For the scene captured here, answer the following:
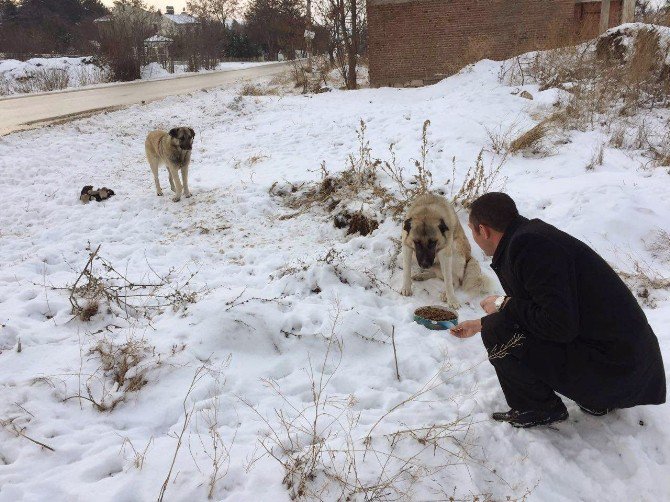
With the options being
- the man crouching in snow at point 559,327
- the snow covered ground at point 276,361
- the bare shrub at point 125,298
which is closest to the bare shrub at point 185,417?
the snow covered ground at point 276,361

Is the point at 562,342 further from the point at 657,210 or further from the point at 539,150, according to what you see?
the point at 539,150

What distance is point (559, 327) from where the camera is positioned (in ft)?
7.22

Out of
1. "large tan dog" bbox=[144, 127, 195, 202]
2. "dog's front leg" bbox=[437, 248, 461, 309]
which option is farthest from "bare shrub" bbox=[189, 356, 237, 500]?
"large tan dog" bbox=[144, 127, 195, 202]

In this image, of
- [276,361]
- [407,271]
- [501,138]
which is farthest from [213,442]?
[501,138]

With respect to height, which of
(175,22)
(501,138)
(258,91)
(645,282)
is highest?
(175,22)

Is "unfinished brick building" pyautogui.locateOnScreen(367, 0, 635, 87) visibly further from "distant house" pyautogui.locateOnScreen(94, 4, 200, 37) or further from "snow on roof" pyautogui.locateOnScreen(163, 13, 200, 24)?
"snow on roof" pyautogui.locateOnScreen(163, 13, 200, 24)

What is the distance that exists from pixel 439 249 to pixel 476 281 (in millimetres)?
630

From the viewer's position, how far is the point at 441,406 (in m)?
2.85

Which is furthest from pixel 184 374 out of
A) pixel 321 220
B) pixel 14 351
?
pixel 321 220

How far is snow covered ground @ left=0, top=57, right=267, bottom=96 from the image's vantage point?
2159 cm

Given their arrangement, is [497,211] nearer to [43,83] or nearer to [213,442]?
[213,442]

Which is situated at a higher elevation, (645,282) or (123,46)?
(123,46)

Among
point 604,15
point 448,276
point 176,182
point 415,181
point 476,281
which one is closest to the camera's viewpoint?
point 448,276

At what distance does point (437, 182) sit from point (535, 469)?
5.19m
